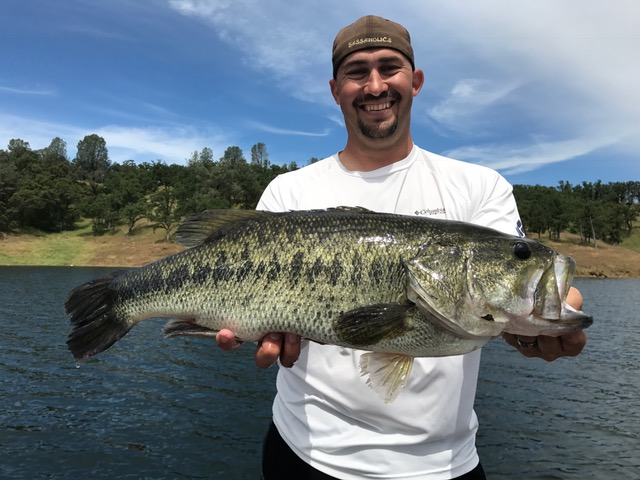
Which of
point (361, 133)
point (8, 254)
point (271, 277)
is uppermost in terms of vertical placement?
point (361, 133)

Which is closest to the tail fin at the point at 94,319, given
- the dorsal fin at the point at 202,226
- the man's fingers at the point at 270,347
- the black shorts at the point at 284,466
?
the dorsal fin at the point at 202,226

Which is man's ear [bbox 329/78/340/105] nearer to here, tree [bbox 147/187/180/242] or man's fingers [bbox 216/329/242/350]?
man's fingers [bbox 216/329/242/350]

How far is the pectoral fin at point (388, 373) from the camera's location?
3.21 meters

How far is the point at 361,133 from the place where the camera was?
13.9 ft

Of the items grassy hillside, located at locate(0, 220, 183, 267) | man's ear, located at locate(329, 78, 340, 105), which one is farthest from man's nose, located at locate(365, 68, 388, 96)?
grassy hillside, located at locate(0, 220, 183, 267)

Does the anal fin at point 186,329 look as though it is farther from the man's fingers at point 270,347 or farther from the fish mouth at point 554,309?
the fish mouth at point 554,309

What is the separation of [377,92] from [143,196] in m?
102

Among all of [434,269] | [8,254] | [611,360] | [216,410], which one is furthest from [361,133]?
[8,254]

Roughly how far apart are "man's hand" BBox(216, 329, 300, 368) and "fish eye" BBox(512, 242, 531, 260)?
5.51 ft

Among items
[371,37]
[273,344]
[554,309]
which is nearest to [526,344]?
[554,309]

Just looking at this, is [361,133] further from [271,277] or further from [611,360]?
[611,360]

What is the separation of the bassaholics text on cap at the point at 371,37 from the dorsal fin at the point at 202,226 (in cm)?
180

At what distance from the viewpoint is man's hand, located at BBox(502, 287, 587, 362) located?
10.3ft

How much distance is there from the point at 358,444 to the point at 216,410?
40.2 feet
